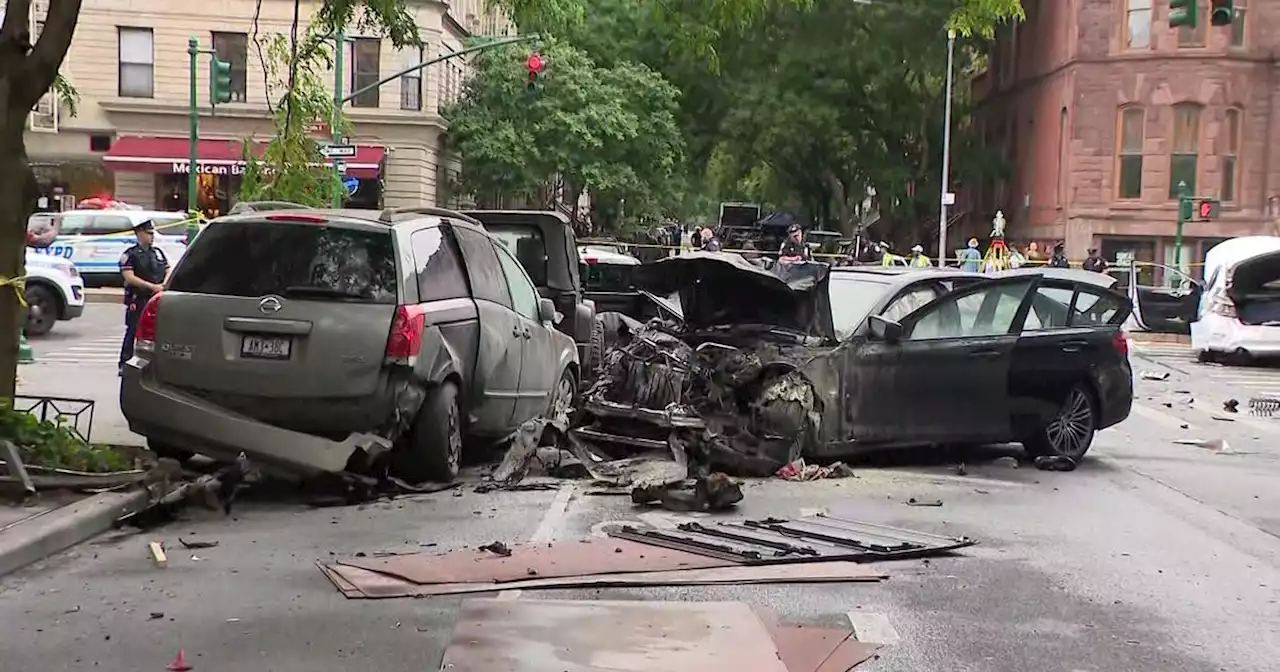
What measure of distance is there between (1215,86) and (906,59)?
9781mm

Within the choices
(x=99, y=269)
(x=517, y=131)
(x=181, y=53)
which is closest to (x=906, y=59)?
(x=517, y=131)

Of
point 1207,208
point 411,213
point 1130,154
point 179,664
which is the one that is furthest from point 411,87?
point 179,664

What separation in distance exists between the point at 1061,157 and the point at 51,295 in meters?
33.2

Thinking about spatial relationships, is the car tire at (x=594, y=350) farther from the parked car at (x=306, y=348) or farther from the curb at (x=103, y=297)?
the curb at (x=103, y=297)

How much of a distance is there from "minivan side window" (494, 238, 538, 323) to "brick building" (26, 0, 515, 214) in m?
31.1

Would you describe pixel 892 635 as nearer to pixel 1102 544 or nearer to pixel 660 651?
pixel 660 651

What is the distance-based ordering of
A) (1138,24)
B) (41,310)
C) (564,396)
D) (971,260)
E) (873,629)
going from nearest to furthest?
(873,629), (564,396), (41,310), (971,260), (1138,24)

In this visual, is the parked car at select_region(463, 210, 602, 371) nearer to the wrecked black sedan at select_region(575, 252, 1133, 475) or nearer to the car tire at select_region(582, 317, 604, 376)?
the car tire at select_region(582, 317, 604, 376)

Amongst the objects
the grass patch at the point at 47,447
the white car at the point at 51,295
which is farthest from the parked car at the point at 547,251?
the white car at the point at 51,295

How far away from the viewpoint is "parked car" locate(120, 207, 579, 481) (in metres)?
8.08

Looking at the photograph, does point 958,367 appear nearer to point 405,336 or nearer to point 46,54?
point 405,336

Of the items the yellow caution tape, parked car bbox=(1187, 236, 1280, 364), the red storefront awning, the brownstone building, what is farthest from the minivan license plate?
the brownstone building

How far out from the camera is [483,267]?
9758mm

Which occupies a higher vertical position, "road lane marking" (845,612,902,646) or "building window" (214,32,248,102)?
"building window" (214,32,248,102)
